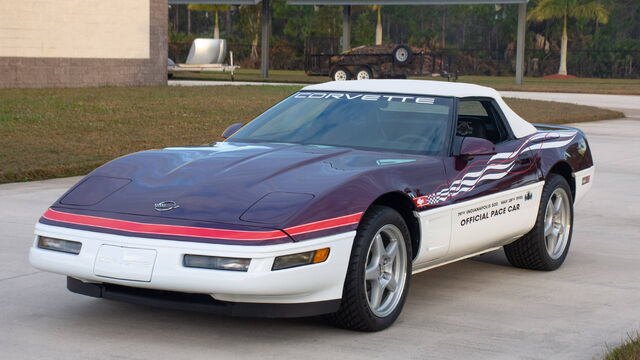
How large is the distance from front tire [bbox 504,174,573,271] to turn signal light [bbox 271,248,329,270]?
102 inches

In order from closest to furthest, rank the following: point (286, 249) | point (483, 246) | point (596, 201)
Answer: point (286, 249) → point (483, 246) → point (596, 201)

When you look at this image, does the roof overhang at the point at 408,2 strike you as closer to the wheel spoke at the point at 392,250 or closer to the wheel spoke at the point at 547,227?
the wheel spoke at the point at 547,227

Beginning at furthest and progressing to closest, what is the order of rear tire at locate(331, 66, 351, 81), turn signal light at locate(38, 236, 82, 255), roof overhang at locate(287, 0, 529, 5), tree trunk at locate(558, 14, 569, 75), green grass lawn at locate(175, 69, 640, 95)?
tree trunk at locate(558, 14, 569, 75) < roof overhang at locate(287, 0, 529, 5) < green grass lawn at locate(175, 69, 640, 95) < rear tire at locate(331, 66, 351, 81) < turn signal light at locate(38, 236, 82, 255)

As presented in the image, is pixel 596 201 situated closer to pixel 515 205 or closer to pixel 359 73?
pixel 515 205

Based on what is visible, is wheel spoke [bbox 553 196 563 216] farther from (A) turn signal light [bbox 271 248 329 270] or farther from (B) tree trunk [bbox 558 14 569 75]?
(B) tree trunk [bbox 558 14 569 75]

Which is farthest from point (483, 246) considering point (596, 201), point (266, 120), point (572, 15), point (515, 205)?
point (572, 15)

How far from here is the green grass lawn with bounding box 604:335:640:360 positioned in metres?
5.03

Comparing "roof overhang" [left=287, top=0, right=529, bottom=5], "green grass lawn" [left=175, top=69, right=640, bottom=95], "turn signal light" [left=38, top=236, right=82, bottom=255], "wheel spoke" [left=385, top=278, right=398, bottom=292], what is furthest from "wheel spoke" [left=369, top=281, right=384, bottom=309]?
"roof overhang" [left=287, top=0, right=529, bottom=5]

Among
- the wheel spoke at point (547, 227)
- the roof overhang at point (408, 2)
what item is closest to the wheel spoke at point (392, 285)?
the wheel spoke at point (547, 227)

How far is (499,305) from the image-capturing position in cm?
642

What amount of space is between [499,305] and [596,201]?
5007 mm

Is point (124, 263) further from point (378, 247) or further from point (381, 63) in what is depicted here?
point (381, 63)

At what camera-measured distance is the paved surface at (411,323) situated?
5246 millimetres

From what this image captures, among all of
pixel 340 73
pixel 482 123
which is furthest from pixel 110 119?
pixel 340 73
